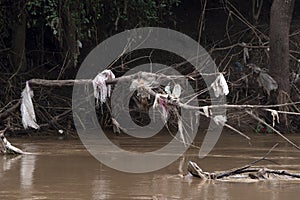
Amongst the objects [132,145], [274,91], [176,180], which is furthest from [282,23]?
[176,180]

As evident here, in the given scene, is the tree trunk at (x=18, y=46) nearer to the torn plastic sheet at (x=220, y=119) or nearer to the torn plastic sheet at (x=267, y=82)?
the torn plastic sheet at (x=220, y=119)

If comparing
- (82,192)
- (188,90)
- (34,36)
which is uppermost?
(34,36)

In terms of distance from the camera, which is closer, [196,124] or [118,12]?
[196,124]

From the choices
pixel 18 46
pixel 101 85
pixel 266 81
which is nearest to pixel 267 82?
pixel 266 81

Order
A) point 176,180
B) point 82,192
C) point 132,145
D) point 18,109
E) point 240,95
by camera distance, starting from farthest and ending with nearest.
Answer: point 240,95, point 18,109, point 132,145, point 176,180, point 82,192

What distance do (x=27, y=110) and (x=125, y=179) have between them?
422cm

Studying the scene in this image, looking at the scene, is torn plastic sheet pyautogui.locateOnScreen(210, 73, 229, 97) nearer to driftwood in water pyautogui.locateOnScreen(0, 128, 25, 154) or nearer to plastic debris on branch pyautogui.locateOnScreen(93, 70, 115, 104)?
plastic debris on branch pyautogui.locateOnScreen(93, 70, 115, 104)

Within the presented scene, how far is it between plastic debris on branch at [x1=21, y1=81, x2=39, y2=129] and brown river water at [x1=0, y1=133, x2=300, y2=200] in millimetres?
779

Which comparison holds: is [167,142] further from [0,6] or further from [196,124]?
[0,6]

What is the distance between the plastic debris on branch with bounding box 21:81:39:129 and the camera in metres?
11.1

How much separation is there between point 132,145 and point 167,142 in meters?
0.72

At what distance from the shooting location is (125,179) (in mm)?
7367

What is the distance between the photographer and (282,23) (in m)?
13.2

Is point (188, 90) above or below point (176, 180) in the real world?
above
